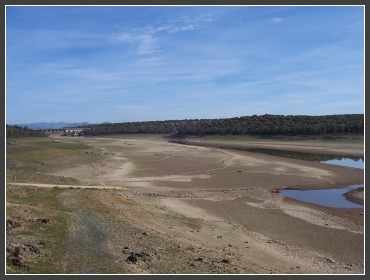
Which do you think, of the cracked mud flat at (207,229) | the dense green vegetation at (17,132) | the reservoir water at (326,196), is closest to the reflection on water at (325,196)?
the reservoir water at (326,196)

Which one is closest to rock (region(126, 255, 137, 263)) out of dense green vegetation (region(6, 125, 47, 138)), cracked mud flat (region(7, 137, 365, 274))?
cracked mud flat (region(7, 137, 365, 274))

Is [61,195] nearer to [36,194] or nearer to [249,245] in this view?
[36,194]

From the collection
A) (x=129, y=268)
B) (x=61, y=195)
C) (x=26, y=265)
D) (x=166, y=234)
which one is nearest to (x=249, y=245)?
(x=166, y=234)

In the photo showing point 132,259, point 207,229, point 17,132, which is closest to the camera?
point 132,259

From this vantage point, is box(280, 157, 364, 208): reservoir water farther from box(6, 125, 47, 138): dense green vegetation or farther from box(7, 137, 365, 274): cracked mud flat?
box(6, 125, 47, 138): dense green vegetation

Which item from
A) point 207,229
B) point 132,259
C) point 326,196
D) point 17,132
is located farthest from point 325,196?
point 17,132

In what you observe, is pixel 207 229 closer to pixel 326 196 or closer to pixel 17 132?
pixel 326 196
